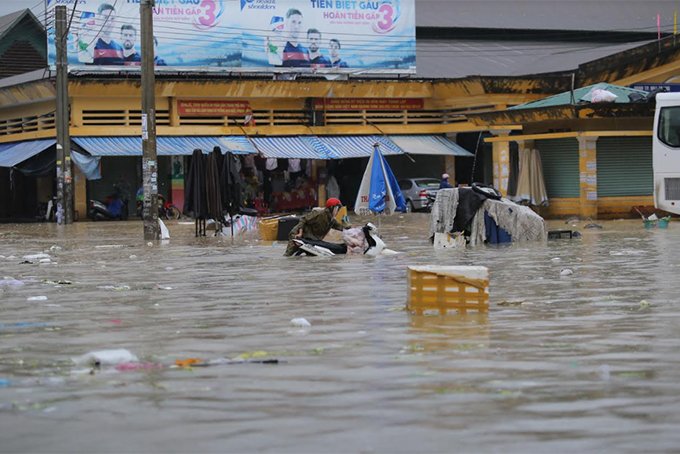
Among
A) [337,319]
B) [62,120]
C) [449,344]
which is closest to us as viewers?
[449,344]

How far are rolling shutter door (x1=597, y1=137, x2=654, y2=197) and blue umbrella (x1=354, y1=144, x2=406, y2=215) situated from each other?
5.44 metres

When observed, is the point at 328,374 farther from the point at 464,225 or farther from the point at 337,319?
the point at 464,225

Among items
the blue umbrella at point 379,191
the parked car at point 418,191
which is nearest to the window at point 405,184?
the parked car at point 418,191

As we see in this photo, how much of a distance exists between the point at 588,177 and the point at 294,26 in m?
16.3

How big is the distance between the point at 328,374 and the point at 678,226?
2075 centimetres

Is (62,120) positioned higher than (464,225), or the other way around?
(62,120)

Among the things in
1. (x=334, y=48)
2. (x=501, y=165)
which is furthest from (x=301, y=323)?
(x=334, y=48)

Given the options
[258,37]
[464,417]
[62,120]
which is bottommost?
[464,417]

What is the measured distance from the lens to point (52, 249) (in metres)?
22.7

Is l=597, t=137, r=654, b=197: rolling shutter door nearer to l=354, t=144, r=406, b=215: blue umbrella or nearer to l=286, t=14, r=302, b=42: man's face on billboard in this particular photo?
l=354, t=144, r=406, b=215: blue umbrella

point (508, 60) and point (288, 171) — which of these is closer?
point (288, 171)

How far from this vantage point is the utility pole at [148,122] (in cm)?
2564

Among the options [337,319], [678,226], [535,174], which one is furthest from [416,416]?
[535,174]

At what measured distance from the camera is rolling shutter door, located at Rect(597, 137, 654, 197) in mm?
32250
